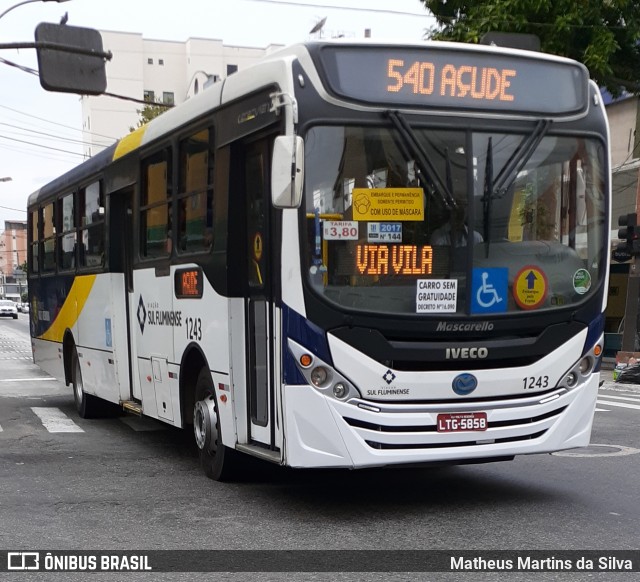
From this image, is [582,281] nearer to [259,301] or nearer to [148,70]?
[259,301]

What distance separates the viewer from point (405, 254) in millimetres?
7203

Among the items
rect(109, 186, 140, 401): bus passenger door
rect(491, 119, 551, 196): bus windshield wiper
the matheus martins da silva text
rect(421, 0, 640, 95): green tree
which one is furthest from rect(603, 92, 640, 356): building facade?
the matheus martins da silva text

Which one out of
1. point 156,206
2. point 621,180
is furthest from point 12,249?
point 156,206

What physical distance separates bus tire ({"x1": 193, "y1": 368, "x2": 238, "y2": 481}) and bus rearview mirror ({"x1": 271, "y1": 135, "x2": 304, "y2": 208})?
2.27 m

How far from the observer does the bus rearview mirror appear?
6762mm

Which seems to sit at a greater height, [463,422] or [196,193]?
[196,193]

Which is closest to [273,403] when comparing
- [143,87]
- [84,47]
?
[84,47]

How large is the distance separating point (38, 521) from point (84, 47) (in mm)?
7677

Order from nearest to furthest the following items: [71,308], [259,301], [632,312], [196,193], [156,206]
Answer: [259,301] → [196,193] → [156,206] → [71,308] → [632,312]

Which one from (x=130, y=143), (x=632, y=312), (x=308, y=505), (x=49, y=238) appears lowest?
(x=308, y=505)

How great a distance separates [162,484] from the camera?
874 cm

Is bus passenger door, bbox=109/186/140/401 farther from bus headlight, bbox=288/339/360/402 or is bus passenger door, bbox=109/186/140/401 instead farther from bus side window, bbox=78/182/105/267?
bus headlight, bbox=288/339/360/402

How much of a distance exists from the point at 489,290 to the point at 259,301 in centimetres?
166

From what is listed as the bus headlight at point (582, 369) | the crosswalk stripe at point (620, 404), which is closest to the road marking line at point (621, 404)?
the crosswalk stripe at point (620, 404)
